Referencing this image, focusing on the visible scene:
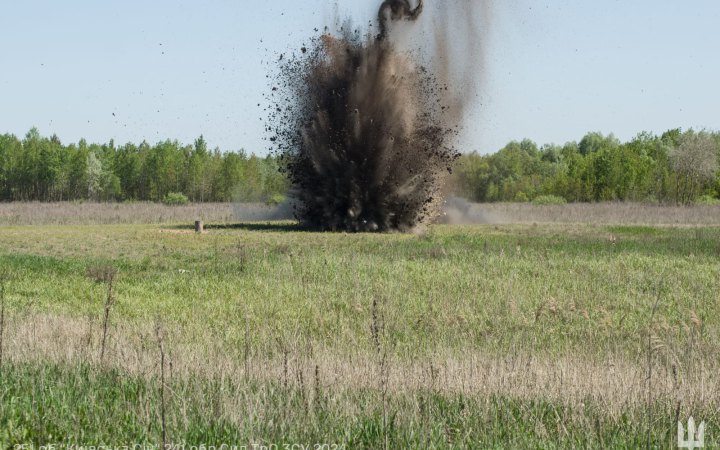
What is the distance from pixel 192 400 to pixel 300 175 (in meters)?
33.0

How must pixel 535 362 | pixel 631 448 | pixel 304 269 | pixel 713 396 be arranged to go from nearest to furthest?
pixel 631 448
pixel 713 396
pixel 535 362
pixel 304 269

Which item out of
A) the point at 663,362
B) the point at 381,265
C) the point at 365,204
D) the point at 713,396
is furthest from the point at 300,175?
the point at 713,396

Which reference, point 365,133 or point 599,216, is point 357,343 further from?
point 599,216

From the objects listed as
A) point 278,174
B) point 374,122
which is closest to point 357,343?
point 374,122

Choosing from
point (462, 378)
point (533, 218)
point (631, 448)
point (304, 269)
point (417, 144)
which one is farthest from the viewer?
point (533, 218)

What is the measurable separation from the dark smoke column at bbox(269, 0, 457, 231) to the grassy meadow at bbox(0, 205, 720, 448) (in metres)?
8.80

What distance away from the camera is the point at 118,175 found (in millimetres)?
117125

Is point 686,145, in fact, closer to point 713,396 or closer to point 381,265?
point 381,265

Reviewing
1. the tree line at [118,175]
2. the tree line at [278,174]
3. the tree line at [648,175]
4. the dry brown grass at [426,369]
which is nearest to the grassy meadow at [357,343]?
the dry brown grass at [426,369]

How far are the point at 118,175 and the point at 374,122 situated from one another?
3364 inches

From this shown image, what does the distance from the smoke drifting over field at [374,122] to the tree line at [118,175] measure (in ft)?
206

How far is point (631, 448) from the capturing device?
25.0ft

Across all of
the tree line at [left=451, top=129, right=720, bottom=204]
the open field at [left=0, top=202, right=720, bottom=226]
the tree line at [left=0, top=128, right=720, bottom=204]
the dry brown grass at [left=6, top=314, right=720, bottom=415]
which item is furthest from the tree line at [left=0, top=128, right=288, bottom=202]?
the dry brown grass at [left=6, top=314, right=720, bottom=415]

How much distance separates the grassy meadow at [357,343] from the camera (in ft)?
26.2
